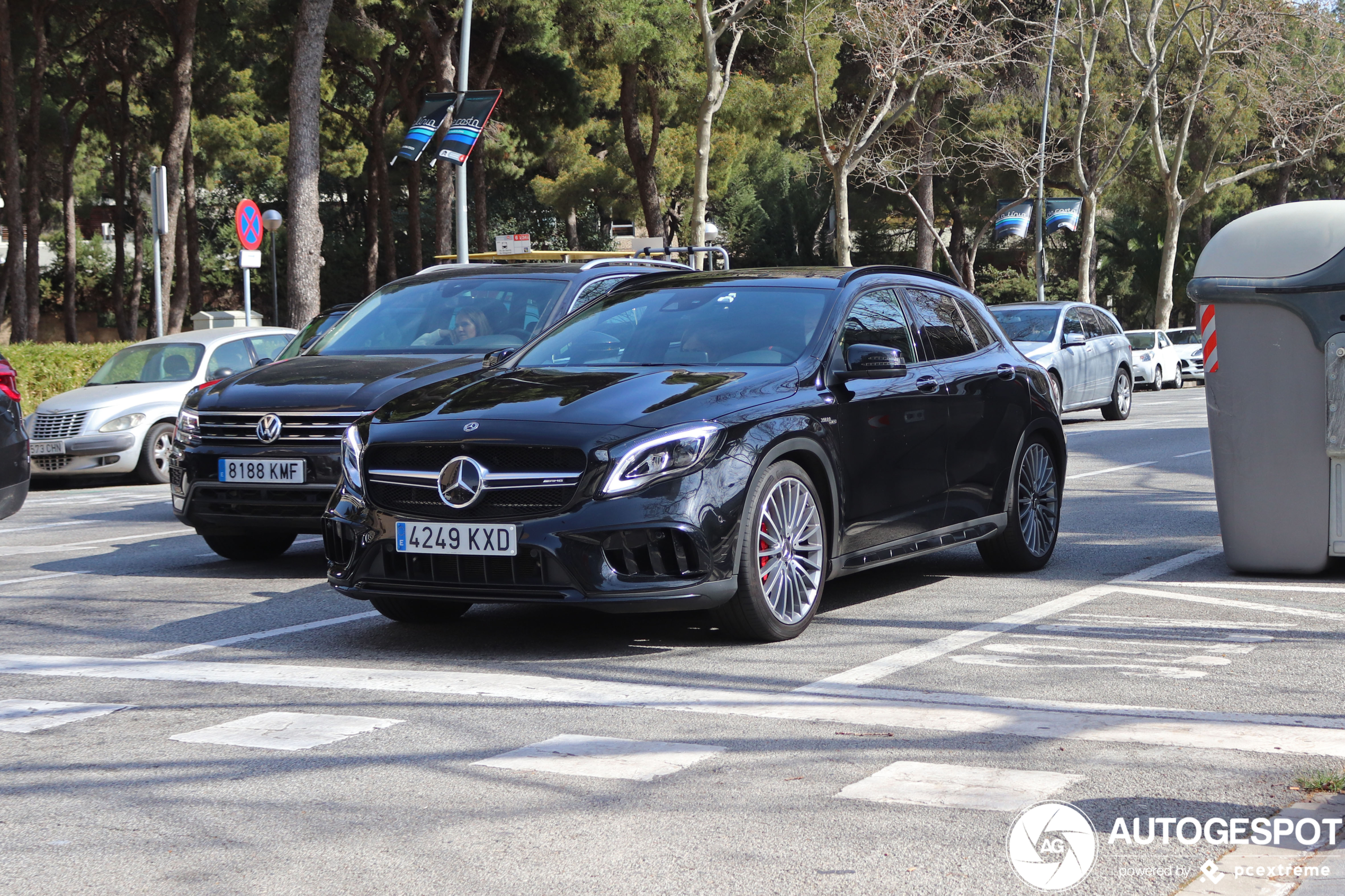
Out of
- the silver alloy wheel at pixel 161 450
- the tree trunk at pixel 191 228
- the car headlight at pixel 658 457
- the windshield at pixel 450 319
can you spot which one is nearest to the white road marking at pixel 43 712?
the car headlight at pixel 658 457

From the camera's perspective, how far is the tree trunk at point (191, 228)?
3809 cm

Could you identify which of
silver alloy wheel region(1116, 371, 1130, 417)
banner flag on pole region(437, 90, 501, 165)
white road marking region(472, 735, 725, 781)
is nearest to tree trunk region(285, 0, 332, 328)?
banner flag on pole region(437, 90, 501, 165)

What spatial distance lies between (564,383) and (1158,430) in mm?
15541

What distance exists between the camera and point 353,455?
6.63 metres

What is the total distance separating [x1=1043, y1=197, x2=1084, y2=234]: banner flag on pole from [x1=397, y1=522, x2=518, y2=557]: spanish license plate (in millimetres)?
35981

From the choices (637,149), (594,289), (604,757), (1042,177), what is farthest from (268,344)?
(1042,177)

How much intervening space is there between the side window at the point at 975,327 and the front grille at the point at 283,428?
330 cm

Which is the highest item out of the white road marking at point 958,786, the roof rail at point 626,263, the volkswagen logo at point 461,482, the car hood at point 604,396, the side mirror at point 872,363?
the roof rail at point 626,263

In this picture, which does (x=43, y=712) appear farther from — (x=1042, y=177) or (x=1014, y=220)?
(x=1042, y=177)

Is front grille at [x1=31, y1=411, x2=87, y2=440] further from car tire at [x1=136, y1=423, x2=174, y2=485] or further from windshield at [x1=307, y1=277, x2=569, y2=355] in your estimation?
windshield at [x1=307, y1=277, x2=569, y2=355]

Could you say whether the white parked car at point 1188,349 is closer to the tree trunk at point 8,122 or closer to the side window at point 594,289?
the tree trunk at point 8,122

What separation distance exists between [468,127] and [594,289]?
10.3m

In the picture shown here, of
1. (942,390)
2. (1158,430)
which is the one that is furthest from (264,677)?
(1158,430)

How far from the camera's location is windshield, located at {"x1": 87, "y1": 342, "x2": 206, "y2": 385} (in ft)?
55.0
